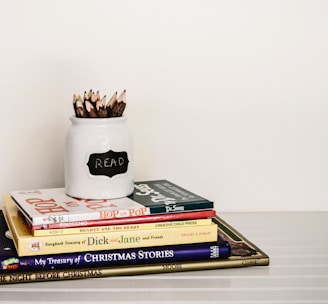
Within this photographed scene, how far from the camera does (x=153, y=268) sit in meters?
1.05

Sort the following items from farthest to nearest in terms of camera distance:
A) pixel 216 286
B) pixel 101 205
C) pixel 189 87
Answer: pixel 189 87 → pixel 101 205 → pixel 216 286

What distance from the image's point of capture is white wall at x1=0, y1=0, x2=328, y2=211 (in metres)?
1.40

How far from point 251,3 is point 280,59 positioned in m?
0.14

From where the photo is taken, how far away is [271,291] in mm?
982

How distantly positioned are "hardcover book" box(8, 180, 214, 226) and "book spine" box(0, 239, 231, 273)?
2.3 inches

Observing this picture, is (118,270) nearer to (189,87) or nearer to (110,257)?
(110,257)

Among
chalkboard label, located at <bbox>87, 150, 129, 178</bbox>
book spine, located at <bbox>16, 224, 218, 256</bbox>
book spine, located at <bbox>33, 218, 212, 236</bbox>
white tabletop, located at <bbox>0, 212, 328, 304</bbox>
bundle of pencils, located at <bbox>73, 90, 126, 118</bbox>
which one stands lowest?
white tabletop, located at <bbox>0, 212, 328, 304</bbox>

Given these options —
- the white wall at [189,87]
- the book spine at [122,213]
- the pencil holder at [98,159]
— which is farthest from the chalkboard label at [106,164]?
the white wall at [189,87]

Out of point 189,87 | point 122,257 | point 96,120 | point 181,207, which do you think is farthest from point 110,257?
point 189,87

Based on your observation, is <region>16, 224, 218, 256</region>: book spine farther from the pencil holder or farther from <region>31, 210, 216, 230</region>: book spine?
the pencil holder

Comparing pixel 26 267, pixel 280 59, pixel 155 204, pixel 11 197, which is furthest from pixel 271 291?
pixel 280 59

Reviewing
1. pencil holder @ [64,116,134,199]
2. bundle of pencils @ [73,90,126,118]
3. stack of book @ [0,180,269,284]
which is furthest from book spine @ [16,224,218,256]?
bundle of pencils @ [73,90,126,118]

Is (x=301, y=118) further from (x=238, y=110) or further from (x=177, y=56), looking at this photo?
(x=177, y=56)

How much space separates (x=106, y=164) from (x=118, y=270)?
0.23m
